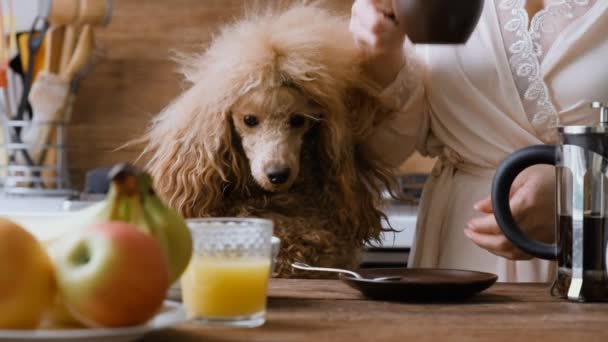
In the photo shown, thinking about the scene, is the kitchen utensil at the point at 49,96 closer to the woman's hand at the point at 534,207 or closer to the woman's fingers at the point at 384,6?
the woman's fingers at the point at 384,6

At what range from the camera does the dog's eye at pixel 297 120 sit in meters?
1.35

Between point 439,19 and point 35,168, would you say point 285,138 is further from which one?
point 35,168

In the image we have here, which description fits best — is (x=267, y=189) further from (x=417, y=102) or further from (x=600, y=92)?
(x=600, y=92)

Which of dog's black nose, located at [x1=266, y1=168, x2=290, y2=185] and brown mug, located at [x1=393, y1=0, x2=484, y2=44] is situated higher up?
brown mug, located at [x1=393, y1=0, x2=484, y2=44]

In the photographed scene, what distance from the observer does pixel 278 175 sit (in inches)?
51.3

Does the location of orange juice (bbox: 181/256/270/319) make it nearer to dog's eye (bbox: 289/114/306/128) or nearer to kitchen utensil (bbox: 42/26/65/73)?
dog's eye (bbox: 289/114/306/128)

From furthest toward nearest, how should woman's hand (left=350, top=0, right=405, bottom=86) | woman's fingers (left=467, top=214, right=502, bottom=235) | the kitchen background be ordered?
the kitchen background < woman's hand (left=350, top=0, right=405, bottom=86) < woman's fingers (left=467, top=214, right=502, bottom=235)

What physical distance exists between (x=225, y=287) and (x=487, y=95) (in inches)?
32.1

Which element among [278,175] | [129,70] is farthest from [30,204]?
[278,175]

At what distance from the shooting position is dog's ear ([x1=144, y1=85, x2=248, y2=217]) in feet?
4.42

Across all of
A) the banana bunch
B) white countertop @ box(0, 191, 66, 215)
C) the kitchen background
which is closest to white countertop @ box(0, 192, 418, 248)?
white countertop @ box(0, 191, 66, 215)

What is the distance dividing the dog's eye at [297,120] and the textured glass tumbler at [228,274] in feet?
1.97

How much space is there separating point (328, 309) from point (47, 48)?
1634 mm

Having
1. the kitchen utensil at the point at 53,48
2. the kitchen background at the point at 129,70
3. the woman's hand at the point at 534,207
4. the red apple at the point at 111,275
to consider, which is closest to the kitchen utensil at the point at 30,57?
the kitchen utensil at the point at 53,48
